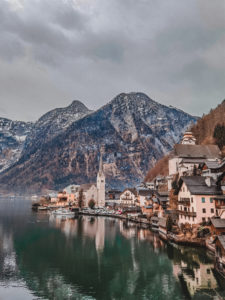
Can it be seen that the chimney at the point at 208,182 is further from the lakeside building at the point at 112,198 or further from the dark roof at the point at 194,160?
the lakeside building at the point at 112,198

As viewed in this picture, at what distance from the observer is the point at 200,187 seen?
5294 cm

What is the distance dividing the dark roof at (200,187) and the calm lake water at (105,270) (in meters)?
11.9

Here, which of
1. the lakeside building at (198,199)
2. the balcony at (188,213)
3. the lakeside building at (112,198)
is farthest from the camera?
the lakeside building at (112,198)

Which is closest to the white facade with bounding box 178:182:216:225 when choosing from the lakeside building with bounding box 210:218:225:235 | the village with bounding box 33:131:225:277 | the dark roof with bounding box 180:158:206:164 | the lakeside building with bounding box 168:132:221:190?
the village with bounding box 33:131:225:277

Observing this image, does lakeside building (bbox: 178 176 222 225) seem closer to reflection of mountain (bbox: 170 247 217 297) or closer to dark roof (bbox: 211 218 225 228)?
reflection of mountain (bbox: 170 247 217 297)

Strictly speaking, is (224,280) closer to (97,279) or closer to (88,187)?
(97,279)

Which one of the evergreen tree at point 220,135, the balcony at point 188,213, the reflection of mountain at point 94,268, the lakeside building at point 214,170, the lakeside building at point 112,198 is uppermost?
the evergreen tree at point 220,135

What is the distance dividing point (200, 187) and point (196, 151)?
40.9 metres

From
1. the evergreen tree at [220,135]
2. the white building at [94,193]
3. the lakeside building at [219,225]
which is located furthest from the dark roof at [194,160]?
the white building at [94,193]

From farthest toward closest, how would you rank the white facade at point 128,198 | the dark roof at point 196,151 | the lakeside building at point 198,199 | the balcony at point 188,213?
1. the white facade at point 128,198
2. the dark roof at point 196,151
3. the balcony at point 188,213
4. the lakeside building at point 198,199

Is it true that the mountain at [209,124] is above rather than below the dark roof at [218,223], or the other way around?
above

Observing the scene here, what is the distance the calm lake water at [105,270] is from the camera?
1110 inches

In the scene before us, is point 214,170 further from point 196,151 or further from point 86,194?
point 86,194

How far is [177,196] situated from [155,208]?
2861cm
